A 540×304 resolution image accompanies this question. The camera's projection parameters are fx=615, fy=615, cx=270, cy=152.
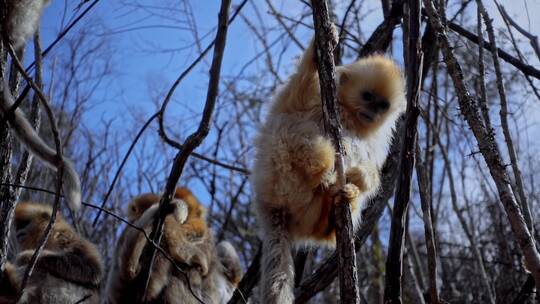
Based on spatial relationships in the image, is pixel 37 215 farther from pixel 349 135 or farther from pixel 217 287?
pixel 349 135

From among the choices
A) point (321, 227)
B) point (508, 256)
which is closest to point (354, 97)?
point (321, 227)

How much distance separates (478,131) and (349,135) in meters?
1.59

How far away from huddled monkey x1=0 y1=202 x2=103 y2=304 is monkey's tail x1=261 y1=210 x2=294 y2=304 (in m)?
2.75

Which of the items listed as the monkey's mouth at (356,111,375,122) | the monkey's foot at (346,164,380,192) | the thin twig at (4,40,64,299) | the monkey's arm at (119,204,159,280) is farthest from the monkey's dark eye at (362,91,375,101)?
Answer: the thin twig at (4,40,64,299)

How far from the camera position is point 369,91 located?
459cm

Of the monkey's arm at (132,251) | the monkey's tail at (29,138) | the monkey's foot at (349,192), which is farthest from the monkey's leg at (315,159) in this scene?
the monkey's arm at (132,251)

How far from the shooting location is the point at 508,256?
7.05m

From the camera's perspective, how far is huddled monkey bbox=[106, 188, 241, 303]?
5238 millimetres

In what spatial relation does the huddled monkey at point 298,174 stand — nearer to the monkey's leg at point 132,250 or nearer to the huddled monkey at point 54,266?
the monkey's leg at point 132,250

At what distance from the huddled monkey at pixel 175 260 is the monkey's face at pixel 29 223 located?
1.23 meters

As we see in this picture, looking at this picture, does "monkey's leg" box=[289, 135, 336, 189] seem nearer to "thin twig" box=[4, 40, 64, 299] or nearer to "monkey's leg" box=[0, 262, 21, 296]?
"thin twig" box=[4, 40, 64, 299]

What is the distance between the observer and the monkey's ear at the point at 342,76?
4.64m

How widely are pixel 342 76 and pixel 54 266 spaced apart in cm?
355

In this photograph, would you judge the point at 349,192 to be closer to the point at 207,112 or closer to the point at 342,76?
the point at 207,112
